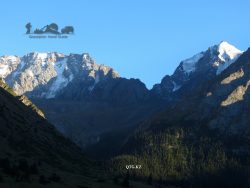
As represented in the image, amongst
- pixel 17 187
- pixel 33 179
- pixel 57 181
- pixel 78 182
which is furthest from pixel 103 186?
pixel 17 187

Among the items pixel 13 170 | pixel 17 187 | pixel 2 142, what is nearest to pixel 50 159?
pixel 2 142

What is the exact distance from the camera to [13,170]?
11994 centimetres

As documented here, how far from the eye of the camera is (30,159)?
17438 centimetres

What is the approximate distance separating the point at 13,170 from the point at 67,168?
71.4 meters

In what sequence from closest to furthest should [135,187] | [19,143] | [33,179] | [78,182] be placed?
1. [33,179]
2. [78,182]
3. [135,187]
4. [19,143]

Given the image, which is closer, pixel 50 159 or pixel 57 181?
pixel 57 181

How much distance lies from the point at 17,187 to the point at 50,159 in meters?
91.8

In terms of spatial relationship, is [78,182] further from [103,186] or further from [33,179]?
[33,179]

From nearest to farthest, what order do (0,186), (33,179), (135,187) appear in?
(0,186) < (33,179) < (135,187)

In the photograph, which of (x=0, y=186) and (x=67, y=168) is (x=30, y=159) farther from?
(x=0, y=186)

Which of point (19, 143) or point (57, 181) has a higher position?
point (19, 143)

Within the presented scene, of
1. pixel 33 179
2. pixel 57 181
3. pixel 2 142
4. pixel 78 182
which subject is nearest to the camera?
pixel 33 179

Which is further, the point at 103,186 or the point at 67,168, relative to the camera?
the point at 67,168

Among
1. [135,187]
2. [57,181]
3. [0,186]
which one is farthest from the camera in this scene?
[135,187]
